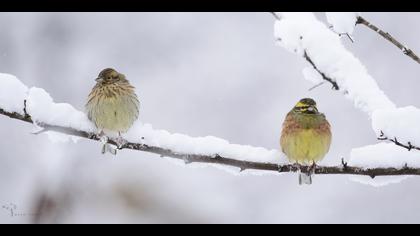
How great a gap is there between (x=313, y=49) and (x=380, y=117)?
0.61m

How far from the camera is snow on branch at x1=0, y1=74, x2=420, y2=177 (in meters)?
4.15

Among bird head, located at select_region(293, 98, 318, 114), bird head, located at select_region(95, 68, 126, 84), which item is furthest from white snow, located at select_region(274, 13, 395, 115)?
bird head, located at select_region(95, 68, 126, 84)

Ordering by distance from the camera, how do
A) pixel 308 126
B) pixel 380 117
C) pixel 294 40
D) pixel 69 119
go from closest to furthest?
pixel 294 40 → pixel 380 117 → pixel 69 119 → pixel 308 126

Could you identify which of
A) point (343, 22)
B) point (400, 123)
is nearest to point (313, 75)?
point (343, 22)

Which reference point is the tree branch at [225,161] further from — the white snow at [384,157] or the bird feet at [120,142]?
the bird feet at [120,142]

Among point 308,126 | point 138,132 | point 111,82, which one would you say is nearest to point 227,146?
point 138,132

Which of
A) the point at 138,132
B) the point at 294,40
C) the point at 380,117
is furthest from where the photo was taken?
the point at 138,132

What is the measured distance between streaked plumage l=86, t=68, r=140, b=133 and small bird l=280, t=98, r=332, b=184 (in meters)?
1.79

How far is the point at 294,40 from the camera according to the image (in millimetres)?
3496

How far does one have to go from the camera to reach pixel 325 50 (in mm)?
3547

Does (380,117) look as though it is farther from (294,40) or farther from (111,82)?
(111,82)

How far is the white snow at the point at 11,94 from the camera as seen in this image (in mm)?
4070

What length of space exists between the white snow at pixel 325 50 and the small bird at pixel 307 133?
7.79ft

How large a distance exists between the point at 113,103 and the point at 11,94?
128 inches
